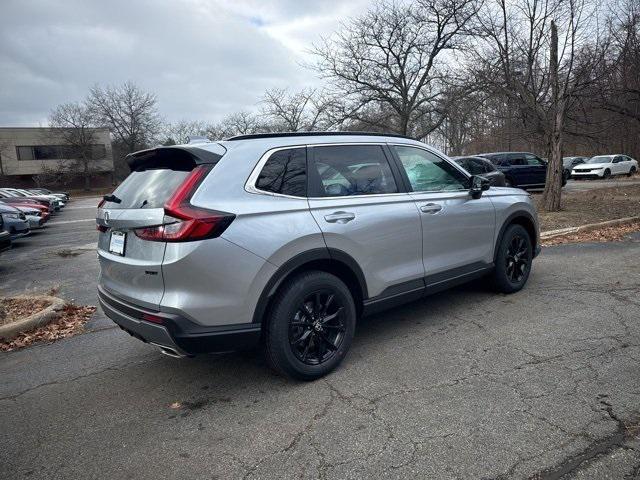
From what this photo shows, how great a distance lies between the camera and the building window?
5297cm

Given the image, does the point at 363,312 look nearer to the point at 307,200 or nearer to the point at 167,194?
the point at 307,200

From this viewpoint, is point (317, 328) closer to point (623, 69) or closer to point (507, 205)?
point (507, 205)

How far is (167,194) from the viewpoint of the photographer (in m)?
2.91

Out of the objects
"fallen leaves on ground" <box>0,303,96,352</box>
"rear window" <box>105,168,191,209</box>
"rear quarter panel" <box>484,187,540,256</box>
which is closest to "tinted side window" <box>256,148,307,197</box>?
"rear window" <box>105,168,191,209</box>

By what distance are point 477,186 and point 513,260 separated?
1128mm

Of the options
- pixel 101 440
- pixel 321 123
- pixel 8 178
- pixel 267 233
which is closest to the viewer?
pixel 101 440

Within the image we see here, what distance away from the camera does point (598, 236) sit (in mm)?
8227

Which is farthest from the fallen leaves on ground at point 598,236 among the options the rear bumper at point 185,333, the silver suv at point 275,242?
the rear bumper at point 185,333

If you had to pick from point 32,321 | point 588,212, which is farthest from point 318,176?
point 588,212

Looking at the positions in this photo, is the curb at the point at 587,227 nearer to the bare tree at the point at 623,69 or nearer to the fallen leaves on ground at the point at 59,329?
the bare tree at the point at 623,69

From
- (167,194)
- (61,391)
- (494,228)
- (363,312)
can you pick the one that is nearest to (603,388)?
(363,312)

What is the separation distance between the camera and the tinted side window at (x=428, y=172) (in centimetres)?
402

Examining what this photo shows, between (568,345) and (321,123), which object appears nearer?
(568,345)

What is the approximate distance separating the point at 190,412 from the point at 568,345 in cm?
299
